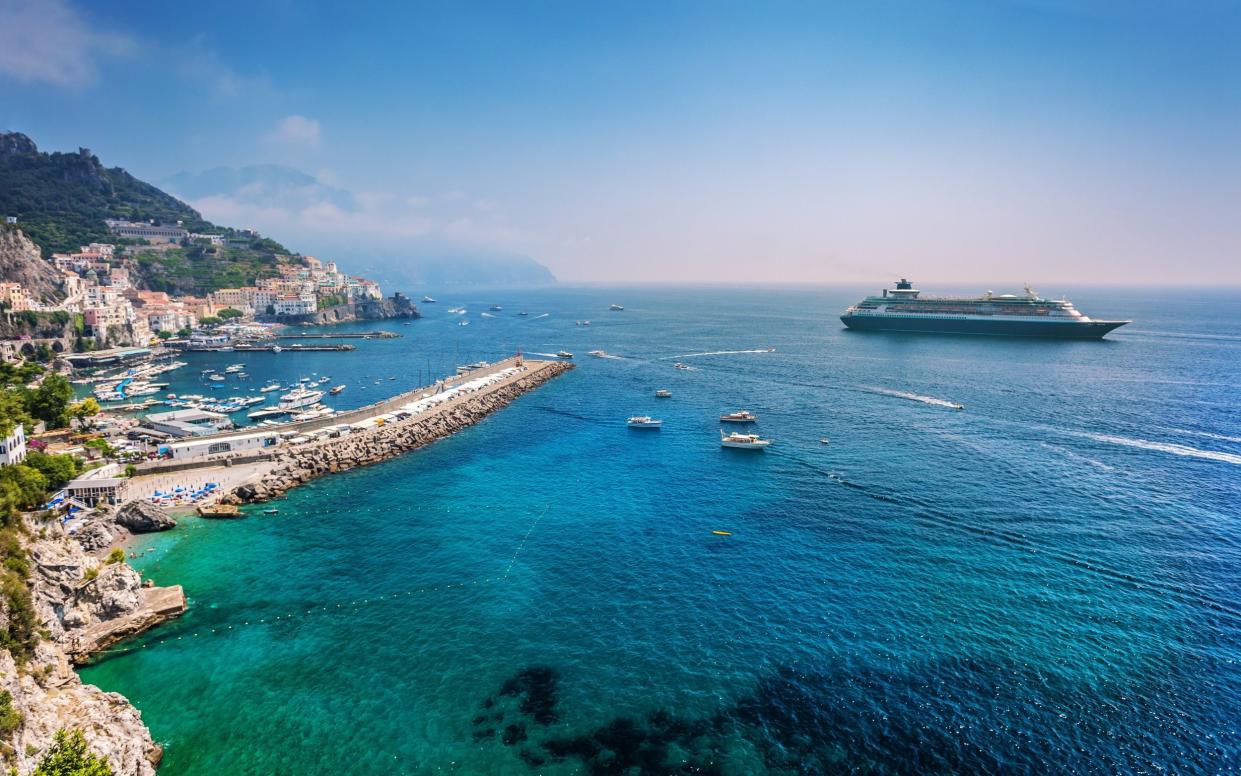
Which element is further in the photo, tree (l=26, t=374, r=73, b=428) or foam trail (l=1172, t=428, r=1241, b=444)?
tree (l=26, t=374, r=73, b=428)

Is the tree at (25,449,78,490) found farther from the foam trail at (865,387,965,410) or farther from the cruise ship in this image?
the cruise ship

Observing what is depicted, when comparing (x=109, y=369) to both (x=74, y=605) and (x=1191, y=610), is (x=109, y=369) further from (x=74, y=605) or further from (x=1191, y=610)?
(x=1191, y=610)

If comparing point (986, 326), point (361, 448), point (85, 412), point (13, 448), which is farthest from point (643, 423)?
point (986, 326)

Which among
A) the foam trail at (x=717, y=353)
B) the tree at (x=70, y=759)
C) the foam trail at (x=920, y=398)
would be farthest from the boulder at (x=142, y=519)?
the foam trail at (x=717, y=353)

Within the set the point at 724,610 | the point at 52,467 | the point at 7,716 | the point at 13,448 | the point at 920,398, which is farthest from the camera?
the point at 920,398

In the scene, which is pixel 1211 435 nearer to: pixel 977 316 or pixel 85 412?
pixel 977 316

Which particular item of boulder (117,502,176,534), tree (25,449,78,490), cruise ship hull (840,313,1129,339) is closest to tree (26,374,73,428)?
tree (25,449,78,490)
